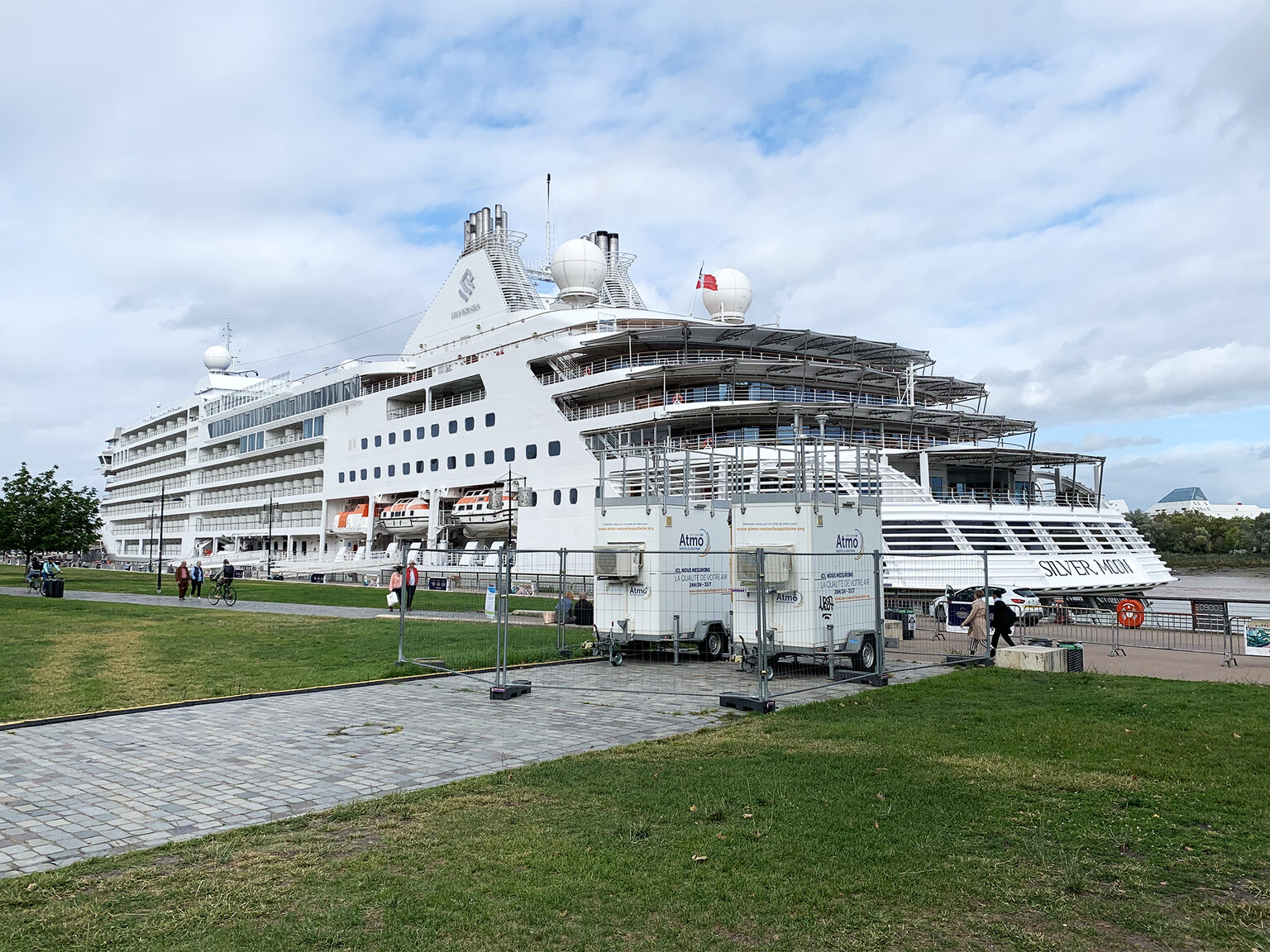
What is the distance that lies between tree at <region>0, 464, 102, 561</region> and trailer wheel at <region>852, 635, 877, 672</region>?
49511 mm

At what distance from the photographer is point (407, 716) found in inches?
432

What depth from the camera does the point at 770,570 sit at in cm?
1438

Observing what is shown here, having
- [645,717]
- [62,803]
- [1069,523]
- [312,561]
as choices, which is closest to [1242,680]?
[645,717]

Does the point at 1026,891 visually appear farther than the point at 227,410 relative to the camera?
No

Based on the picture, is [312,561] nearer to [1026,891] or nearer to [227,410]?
[227,410]

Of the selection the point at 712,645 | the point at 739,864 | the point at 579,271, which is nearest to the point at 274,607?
the point at 712,645

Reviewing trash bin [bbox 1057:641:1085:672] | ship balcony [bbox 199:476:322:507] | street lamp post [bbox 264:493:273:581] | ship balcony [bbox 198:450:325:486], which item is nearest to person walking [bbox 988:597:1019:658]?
trash bin [bbox 1057:641:1085:672]

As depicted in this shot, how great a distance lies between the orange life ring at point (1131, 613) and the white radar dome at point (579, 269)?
106 feet

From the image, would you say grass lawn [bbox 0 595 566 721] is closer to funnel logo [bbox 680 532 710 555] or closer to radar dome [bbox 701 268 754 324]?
funnel logo [bbox 680 532 710 555]

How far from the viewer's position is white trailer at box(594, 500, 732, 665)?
645 inches

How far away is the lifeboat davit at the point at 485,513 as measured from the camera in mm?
45719

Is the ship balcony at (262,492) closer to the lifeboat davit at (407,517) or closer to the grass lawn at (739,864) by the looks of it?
the lifeboat davit at (407,517)

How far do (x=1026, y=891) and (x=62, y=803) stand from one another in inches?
272

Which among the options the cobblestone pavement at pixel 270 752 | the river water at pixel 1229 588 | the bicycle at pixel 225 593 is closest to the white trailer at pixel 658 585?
the cobblestone pavement at pixel 270 752
